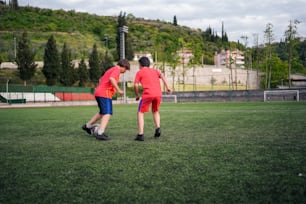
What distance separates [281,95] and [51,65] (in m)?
35.8

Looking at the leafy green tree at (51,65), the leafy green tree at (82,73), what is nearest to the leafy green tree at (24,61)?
the leafy green tree at (51,65)

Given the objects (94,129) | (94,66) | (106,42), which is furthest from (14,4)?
(94,129)

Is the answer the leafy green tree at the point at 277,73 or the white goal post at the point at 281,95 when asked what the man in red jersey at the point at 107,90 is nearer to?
the white goal post at the point at 281,95

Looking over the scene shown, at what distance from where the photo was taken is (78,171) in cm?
304

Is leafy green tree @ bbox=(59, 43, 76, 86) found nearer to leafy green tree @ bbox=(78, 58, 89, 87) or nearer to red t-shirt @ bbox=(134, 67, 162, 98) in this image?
leafy green tree @ bbox=(78, 58, 89, 87)

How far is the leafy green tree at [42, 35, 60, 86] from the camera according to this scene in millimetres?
48375

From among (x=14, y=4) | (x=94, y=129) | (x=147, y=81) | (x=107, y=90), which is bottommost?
(x=94, y=129)

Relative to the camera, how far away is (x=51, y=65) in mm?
48500

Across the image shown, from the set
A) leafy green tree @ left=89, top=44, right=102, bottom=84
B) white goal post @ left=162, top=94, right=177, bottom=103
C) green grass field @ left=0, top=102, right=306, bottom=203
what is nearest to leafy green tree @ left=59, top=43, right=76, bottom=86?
leafy green tree @ left=89, top=44, right=102, bottom=84

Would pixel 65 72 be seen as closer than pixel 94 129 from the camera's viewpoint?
No

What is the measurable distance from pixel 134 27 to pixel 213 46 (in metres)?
41.6

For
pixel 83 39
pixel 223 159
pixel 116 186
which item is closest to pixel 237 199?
pixel 116 186

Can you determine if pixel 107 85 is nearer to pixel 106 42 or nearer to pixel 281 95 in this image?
pixel 281 95

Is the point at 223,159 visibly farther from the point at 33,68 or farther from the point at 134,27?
the point at 134,27
